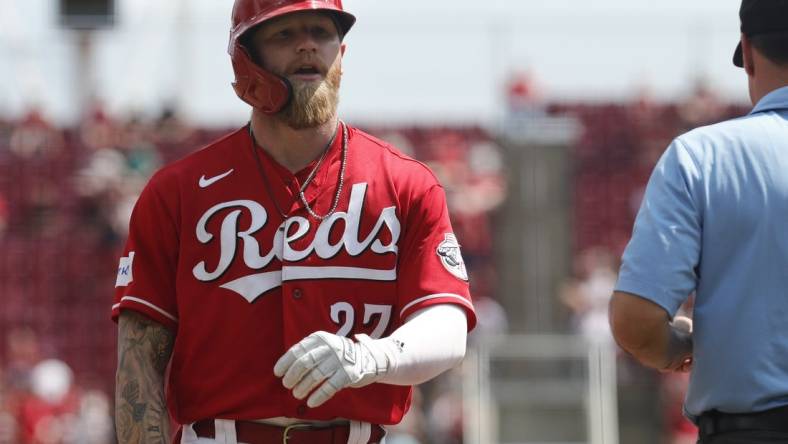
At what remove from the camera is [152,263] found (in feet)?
13.5

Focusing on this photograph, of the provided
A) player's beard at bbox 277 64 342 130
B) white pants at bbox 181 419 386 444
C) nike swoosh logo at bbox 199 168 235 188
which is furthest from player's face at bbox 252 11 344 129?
white pants at bbox 181 419 386 444

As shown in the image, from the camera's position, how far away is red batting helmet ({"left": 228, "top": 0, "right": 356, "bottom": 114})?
4.04 metres

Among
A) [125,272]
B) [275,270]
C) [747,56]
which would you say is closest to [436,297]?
[275,270]

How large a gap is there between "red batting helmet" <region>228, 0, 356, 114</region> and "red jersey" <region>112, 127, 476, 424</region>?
21cm

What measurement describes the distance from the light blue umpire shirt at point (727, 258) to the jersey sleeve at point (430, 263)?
0.49 m

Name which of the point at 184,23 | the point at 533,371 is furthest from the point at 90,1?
Answer: the point at 533,371

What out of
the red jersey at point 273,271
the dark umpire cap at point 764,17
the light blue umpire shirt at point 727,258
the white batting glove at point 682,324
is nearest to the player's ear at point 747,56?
the dark umpire cap at point 764,17

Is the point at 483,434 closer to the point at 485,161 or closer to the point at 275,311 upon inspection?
the point at 485,161

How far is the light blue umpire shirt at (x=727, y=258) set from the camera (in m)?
3.69

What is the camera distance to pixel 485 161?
721 inches

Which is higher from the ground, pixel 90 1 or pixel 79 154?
pixel 90 1

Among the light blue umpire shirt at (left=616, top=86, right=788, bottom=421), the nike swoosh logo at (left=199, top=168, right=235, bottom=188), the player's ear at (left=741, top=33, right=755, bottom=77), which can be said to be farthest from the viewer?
the nike swoosh logo at (left=199, top=168, right=235, bottom=188)

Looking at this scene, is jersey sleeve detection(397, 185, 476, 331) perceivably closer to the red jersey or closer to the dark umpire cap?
the red jersey

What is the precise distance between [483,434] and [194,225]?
418 inches
